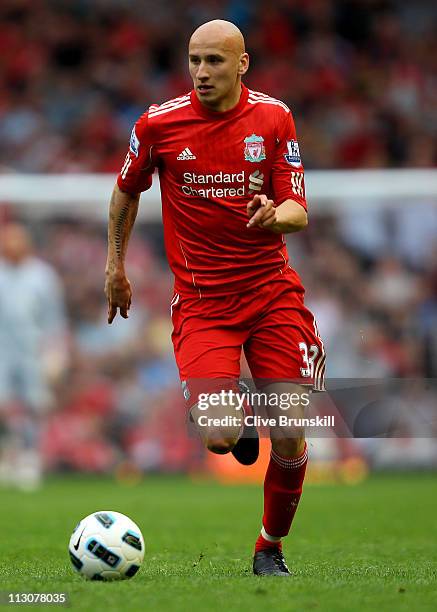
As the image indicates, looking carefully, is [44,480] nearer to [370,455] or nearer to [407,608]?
[370,455]

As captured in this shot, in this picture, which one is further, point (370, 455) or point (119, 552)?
point (370, 455)

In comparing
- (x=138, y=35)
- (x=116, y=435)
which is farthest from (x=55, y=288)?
(x=138, y=35)

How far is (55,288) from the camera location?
1416cm

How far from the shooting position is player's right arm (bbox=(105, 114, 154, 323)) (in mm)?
6004

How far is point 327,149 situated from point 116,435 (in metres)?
4.88

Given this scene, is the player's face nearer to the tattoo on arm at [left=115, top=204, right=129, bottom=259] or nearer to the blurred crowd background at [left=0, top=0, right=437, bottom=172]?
the tattoo on arm at [left=115, top=204, right=129, bottom=259]

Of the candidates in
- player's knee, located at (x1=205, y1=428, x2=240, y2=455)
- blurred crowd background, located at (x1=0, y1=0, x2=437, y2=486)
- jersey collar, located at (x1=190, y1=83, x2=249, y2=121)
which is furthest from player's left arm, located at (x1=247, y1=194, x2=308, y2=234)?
blurred crowd background, located at (x1=0, y1=0, x2=437, y2=486)

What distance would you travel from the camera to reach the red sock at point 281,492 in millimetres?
5851

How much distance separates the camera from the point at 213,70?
581 cm

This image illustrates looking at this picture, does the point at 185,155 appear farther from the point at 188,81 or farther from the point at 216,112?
the point at 188,81

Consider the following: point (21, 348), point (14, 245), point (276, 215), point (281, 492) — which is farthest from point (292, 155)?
point (21, 348)

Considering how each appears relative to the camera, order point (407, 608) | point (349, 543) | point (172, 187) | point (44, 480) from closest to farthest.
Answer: point (407, 608)
point (172, 187)
point (349, 543)
point (44, 480)

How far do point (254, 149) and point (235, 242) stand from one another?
444 millimetres

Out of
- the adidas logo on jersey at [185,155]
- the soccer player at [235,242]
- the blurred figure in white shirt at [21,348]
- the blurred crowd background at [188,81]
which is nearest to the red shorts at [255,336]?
the soccer player at [235,242]
